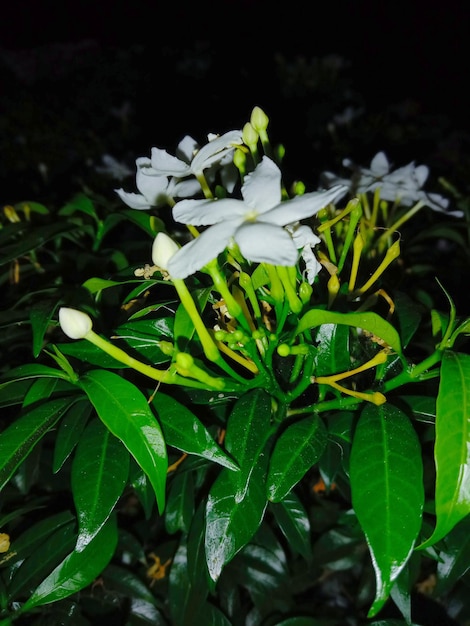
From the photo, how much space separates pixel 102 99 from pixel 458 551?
294 centimetres

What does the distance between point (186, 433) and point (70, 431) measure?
16 cm

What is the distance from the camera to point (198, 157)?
0.63 metres

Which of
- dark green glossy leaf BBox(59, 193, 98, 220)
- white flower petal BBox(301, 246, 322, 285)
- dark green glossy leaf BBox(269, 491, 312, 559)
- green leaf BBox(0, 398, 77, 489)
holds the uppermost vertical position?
dark green glossy leaf BBox(59, 193, 98, 220)

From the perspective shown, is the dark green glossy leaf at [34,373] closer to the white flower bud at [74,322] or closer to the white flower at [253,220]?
the white flower bud at [74,322]

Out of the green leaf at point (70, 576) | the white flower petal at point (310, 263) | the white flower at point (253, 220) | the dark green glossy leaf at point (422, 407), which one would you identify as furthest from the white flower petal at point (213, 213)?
the green leaf at point (70, 576)

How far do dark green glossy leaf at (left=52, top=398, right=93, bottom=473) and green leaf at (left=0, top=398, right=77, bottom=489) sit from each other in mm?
32

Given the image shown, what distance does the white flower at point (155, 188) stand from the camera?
71 cm

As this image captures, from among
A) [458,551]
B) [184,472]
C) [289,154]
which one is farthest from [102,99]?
[458,551]

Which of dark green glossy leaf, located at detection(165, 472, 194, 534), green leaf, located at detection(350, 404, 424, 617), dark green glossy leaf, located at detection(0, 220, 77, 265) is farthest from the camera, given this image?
dark green glossy leaf, located at detection(0, 220, 77, 265)

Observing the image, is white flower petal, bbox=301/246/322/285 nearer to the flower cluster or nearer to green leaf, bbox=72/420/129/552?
the flower cluster

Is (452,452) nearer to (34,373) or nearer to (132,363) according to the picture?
(132,363)

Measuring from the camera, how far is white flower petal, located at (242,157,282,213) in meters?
0.55

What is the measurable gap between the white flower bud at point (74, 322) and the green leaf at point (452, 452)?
366 mm

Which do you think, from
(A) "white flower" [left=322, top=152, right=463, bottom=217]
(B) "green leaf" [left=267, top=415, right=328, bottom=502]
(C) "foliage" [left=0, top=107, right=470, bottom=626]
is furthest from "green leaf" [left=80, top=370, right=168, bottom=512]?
(A) "white flower" [left=322, top=152, right=463, bottom=217]
